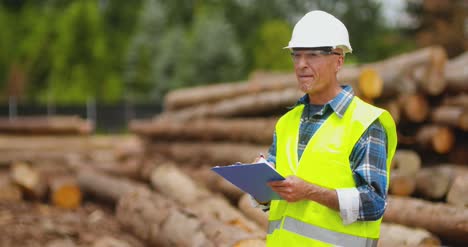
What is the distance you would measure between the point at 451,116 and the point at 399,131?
75cm

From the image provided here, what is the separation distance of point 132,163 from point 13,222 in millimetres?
3271

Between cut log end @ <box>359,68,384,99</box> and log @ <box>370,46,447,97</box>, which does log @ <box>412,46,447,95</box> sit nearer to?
log @ <box>370,46,447,97</box>

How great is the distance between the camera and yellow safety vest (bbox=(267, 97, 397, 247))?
2879mm

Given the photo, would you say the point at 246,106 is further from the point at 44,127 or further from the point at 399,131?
the point at 44,127

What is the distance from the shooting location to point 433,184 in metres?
6.32

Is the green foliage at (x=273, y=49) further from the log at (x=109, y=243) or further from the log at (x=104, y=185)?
the log at (x=109, y=243)

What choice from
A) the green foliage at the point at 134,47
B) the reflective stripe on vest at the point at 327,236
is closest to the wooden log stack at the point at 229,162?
the reflective stripe on vest at the point at 327,236

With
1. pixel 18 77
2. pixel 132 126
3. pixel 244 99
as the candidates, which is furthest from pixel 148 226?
pixel 18 77

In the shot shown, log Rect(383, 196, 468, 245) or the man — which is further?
log Rect(383, 196, 468, 245)

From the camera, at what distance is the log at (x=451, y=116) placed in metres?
7.69

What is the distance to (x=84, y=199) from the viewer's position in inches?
395

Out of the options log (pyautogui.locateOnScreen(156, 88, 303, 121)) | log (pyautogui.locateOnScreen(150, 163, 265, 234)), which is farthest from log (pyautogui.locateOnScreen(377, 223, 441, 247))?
log (pyautogui.locateOnScreen(156, 88, 303, 121))

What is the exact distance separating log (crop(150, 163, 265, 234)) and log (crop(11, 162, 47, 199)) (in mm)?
1722

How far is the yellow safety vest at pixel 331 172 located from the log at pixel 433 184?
353 cm
